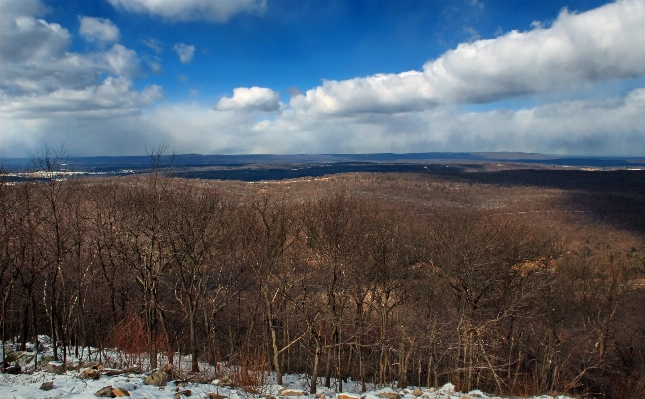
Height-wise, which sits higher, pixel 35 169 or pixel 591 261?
pixel 35 169

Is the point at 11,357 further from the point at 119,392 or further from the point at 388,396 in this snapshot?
the point at 388,396

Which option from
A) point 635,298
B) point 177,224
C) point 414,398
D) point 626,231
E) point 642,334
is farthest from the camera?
point 626,231

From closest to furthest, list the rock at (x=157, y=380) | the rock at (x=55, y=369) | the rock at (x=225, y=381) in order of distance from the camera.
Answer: the rock at (x=157, y=380) → the rock at (x=55, y=369) → the rock at (x=225, y=381)

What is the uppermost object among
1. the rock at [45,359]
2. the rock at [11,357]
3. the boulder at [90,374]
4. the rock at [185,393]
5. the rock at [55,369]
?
the boulder at [90,374]

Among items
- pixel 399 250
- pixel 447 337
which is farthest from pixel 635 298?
pixel 399 250

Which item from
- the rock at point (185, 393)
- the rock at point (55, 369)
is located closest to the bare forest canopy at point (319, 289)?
the rock at point (55, 369)

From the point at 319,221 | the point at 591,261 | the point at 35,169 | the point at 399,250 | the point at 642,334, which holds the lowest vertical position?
the point at 642,334

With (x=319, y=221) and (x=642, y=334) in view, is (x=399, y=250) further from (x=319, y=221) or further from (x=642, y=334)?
(x=642, y=334)

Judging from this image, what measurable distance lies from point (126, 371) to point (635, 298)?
116 feet

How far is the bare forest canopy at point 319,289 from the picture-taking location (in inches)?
714

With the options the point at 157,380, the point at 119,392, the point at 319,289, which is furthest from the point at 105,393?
the point at 319,289

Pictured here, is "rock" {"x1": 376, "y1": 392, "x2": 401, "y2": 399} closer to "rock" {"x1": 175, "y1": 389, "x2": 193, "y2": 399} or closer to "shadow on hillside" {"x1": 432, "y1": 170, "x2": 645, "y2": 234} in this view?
"rock" {"x1": 175, "y1": 389, "x2": 193, "y2": 399}

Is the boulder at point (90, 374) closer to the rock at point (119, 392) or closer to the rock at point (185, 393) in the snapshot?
the rock at point (119, 392)

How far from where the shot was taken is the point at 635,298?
1214 inches
